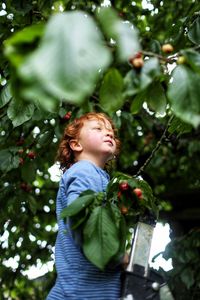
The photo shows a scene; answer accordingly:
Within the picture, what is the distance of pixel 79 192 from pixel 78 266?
0.85ft

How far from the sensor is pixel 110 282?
1.85 meters

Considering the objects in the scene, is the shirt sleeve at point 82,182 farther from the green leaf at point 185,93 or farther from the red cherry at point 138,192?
the green leaf at point 185,93

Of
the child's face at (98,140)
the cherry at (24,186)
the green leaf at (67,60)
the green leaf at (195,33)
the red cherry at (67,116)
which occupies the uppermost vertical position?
the green leaf at (67,60)

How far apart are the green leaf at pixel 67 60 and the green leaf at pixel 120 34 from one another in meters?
0.08

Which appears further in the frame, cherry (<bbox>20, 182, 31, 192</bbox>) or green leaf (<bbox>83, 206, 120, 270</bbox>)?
cherry (<bbox>20, 182, 31, 192</bbox>)

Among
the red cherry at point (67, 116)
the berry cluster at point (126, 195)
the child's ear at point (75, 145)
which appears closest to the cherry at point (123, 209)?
the berry cluster at point (126, 195)

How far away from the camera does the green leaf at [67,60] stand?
87 cm

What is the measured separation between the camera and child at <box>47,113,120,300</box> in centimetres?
186

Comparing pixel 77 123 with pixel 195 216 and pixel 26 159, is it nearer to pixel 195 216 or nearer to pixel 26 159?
pixel 26 159

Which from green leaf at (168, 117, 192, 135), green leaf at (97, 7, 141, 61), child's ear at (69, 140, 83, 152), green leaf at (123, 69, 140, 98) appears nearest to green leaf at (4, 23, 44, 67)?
green leaf at (97, 7, 141, 61)

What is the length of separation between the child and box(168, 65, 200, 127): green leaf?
2.16 ft

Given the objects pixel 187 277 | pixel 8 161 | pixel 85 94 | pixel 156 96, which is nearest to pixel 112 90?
pixel 156 96

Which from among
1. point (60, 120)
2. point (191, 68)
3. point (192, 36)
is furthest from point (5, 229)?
point (191, 68)

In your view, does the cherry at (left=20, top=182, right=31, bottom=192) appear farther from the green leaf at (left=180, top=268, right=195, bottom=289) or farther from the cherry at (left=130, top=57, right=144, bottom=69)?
the cherry at (left=130, top=57, right=144, bottom=69)
